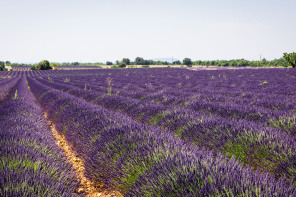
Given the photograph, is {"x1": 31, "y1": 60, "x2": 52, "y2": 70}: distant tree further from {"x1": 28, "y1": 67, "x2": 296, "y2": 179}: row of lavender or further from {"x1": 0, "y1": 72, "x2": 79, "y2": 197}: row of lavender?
{"x1": 0, "y1": 72, "x2": 79, "y2": 197}: row of lavender

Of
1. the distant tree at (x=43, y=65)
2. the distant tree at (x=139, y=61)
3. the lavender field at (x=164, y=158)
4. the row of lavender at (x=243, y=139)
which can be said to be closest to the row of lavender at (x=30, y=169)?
the lavender field at (x=164, y=158)

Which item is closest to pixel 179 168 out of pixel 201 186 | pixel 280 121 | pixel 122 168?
pixel 201 186

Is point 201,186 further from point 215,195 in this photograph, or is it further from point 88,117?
point 88,117

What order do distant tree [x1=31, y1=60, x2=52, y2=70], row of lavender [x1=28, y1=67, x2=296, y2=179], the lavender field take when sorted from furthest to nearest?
1. distant tree [x1=31, y1=60, x2=52, y2=70]
2. row of lavender [x1=28, y1=67, x2=296, y2=179]
3. the lavender field

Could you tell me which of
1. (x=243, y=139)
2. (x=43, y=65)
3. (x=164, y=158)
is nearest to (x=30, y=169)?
(x=164, y=158)

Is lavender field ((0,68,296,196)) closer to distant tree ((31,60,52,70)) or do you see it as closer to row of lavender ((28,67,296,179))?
row of lavender ((28,67,296,179))

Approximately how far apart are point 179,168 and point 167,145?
0.58m

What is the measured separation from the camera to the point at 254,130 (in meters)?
3.06

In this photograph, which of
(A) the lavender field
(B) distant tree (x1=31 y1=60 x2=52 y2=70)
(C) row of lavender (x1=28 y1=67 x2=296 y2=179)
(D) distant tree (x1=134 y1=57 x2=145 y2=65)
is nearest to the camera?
(A) the lavender field

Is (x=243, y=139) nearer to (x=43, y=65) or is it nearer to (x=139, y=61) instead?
(x=43, y=65)

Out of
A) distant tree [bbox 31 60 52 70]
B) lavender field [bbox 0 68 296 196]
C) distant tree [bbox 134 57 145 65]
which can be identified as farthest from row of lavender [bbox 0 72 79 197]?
distant tree [bbox 134 57 145 65]

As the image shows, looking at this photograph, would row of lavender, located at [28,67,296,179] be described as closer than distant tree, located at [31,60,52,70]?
Yes

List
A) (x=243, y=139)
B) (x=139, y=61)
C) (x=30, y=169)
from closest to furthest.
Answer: (x=30, y=169), (x=243, y=139), (x=139, y=61)

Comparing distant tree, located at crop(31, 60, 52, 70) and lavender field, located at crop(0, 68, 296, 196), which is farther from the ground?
distant tree, located at crop(31, 60, 52, 70)
